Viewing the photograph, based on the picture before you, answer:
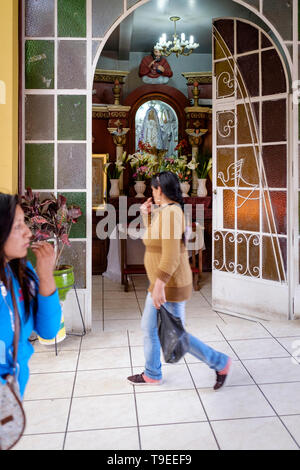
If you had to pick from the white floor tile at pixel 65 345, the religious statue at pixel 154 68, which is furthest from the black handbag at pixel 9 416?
the religious statue at pixel 154 68

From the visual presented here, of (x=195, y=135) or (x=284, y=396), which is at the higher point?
(x=195, y=135)

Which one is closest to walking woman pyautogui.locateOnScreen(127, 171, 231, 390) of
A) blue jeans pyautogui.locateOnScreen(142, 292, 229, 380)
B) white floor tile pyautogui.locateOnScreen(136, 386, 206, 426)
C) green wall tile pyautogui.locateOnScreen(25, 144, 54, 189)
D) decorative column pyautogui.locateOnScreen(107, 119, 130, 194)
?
blue jeans pyautogui.locateOnScreen(142, 292, 229, 380)

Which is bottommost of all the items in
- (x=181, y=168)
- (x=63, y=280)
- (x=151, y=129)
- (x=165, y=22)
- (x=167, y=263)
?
(x=63, y=280)

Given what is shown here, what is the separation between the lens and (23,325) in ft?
5.52

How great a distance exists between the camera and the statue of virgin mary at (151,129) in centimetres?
741

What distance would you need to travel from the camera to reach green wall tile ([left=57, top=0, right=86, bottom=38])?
13.8 ft

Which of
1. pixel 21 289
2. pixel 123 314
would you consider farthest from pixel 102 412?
pixel 123 314

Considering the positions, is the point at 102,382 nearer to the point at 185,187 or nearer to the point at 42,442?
the point at 42,442

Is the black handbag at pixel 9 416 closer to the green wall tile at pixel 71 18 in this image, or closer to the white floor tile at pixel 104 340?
the white floor tile at pixel 104 340

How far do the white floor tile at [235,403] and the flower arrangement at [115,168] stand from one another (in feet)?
14.3

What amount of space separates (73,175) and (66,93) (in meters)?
0.73

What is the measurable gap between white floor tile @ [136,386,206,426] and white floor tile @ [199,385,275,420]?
66 mm

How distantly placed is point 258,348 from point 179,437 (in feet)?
5.20
